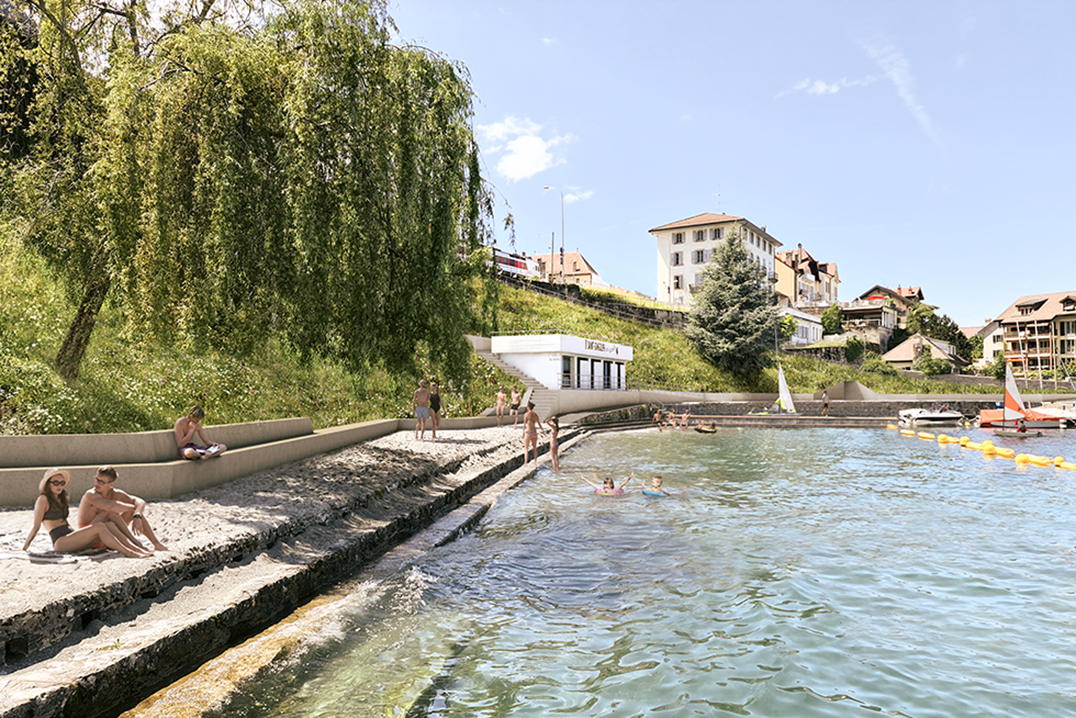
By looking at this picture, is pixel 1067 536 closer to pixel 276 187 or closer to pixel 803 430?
pixel 276 187

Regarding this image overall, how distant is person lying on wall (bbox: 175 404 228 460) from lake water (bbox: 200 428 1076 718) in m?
4.39

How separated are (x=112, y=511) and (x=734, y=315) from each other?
5741 cm

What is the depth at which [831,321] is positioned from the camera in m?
90.4

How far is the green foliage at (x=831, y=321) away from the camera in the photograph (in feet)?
296

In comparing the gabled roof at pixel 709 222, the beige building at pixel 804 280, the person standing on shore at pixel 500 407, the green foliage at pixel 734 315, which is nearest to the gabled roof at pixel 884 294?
the beige building at pixel 804 280

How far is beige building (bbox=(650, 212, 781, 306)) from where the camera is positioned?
84.1 m

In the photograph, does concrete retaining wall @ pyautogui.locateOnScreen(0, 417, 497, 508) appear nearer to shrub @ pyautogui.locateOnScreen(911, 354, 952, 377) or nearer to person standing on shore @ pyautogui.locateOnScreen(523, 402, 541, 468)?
person standing on shore @ pyautogui.locateOnScreen(523, 402, 541, 468)

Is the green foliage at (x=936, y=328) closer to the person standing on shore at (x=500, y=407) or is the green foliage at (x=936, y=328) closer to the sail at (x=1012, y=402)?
the sail at (x=1012, y=402)

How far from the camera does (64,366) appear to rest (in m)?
13.4

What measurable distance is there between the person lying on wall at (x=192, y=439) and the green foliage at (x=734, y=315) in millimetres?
53013

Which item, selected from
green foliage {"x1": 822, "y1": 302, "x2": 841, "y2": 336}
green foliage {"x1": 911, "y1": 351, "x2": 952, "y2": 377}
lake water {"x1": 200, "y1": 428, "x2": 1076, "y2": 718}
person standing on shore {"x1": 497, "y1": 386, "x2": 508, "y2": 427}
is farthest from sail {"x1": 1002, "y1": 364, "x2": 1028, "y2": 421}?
green foliage {"x1": 822, "y1": 302, "x2": 841, "y2": 336}

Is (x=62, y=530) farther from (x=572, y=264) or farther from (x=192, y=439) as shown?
(x=572, y=264)

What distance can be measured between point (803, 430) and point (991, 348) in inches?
3169

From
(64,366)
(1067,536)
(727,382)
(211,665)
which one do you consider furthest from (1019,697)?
(727,382)
